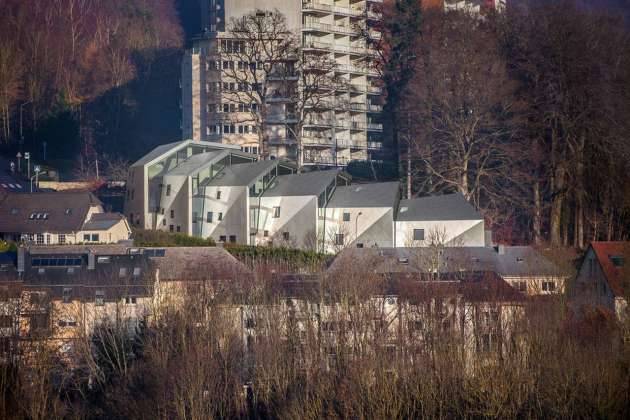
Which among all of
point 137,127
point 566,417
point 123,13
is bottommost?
point 566,417

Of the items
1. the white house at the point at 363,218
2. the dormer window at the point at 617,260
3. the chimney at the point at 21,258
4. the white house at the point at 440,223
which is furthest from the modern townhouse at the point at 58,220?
the dormer window at the point at 617,260

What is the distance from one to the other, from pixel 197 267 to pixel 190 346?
917 cm

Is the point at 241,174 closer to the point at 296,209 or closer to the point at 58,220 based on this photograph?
the point at 296,209

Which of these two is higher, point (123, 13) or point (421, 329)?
point (123, 13)

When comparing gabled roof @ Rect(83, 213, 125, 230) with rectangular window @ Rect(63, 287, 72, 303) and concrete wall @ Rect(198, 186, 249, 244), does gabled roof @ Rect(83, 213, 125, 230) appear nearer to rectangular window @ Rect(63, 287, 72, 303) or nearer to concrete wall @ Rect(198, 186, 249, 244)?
concrete wall @ Rect(198, 186, 249, 244)

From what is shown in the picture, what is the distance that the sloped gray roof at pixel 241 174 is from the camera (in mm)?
65438

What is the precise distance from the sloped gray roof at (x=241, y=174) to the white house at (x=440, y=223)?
302 inches

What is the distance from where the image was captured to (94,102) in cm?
8944

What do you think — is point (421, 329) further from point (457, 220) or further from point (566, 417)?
point (457, 220)

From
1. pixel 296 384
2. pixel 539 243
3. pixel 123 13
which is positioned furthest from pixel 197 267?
pixel 123 13

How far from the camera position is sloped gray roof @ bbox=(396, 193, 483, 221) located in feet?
197

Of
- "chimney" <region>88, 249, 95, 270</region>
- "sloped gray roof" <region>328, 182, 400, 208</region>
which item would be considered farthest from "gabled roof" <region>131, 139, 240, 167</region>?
"chimney" <region>88, 249, 95, 270</region>

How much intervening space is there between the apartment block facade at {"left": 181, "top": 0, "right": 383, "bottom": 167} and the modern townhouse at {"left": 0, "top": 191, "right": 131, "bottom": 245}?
12378mm

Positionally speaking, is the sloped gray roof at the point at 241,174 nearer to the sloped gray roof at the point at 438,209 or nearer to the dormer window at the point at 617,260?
the sloped gray roof at the point at 438,209
